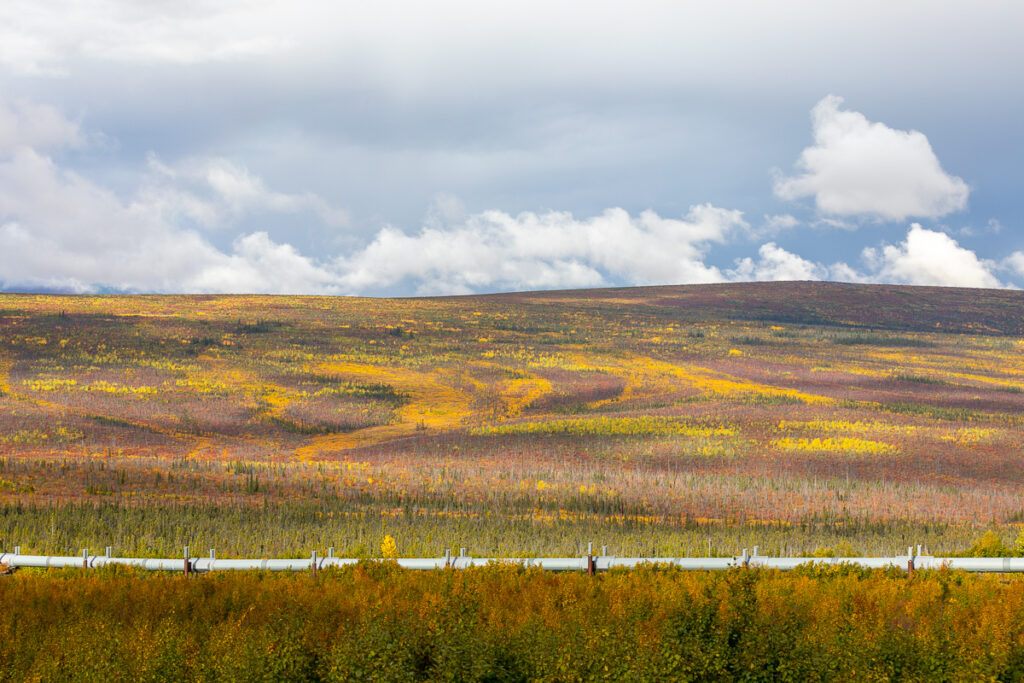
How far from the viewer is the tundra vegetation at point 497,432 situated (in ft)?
86.1

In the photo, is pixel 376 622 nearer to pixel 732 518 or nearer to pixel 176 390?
pixel 732 518

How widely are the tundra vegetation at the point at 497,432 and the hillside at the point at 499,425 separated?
0.24 meters

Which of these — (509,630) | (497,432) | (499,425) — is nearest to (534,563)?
(509,630)

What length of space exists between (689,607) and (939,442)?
40156 mm

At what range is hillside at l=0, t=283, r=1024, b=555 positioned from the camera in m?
28.3

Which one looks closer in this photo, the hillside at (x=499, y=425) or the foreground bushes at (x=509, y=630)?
the foreground bushes at (x=509, y=630)

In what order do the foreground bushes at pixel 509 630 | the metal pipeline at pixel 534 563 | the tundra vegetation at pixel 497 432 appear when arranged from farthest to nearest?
the tundra vegetation at pixel 497 432
the metal pipeline at pixel 534 563
the foreground bushes at pixel 509 630

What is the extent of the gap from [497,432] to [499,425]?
363cm

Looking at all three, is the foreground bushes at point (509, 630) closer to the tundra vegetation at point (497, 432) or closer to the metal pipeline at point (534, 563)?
the tundra vegetation at point (497, 432)

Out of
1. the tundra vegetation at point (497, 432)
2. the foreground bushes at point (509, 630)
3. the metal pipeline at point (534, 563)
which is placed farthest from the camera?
the tundra vegetation at point (497, 432)

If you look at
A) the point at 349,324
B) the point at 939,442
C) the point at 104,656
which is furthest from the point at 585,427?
the point at 349,324

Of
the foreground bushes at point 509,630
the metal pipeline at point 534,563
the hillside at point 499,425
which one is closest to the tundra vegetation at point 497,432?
the hillside at point 499,425

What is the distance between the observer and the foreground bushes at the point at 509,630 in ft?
34.2

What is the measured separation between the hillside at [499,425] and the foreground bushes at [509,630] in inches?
372
